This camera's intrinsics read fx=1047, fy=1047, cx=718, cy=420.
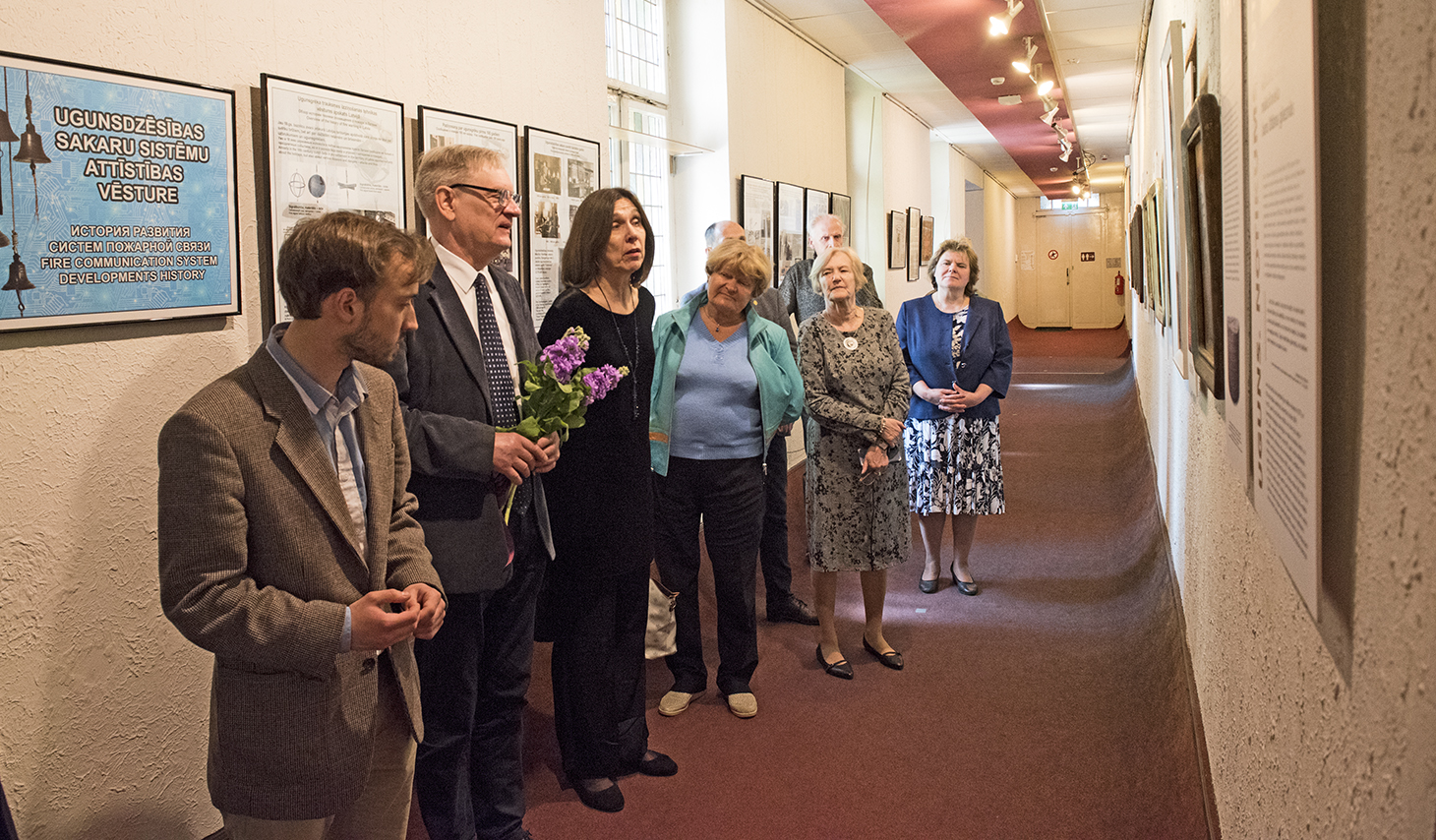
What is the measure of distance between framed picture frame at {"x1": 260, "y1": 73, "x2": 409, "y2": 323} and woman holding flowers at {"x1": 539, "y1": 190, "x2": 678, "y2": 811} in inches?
24.8

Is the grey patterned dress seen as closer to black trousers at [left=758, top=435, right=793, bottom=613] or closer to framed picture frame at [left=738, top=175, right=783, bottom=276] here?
black trousers at [left=758, top=435, right=793, bottom=613]

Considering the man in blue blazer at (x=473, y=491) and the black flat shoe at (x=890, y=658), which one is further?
the black flat shoe at (x=890, y=658)

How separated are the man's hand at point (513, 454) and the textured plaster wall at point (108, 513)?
90 centimetres

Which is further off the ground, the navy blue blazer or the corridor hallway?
the navy blue blazer

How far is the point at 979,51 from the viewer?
7.88 metres

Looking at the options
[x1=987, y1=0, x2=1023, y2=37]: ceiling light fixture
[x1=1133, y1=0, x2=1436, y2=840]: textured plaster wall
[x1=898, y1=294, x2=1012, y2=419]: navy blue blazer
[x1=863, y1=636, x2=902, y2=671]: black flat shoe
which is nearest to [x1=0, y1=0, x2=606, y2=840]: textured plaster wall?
[x1=1133, y1=0, x2=1436, y2=840]: textured plaster wall

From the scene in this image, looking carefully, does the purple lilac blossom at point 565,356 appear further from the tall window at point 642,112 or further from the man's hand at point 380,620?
the tall window at point 642,112

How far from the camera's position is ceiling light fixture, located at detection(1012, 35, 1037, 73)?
762 centimetres

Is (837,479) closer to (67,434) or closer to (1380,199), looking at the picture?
(67,434)

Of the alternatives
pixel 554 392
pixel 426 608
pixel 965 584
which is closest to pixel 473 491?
pixel 554 392

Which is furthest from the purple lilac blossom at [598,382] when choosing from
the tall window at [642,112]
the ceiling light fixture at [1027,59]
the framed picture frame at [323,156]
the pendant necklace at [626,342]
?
the ceiling light fixture at [1027,59]

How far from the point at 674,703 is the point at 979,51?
5.90m

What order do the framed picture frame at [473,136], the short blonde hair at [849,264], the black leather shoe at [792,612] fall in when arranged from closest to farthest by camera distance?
the framed picture frame at [473,136]
the short blonde hair at [849,264]
the black leather shoe at [792,612]

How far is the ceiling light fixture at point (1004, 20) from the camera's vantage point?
618 centimetres
